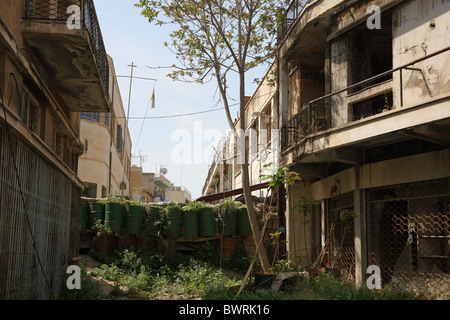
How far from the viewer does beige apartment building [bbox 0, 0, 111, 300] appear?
7684mm

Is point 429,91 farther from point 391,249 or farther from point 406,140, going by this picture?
point 391,249

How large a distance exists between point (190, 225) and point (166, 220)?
2.74 ft

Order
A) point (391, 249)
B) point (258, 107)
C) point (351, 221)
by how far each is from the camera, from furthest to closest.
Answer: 1. point (258, 107)
2. point (351, 221)
3. point (391, 249)

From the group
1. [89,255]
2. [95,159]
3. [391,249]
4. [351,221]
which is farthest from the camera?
[95,159]

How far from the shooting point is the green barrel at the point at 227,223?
59.3ft

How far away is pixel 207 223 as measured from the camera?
706 inches

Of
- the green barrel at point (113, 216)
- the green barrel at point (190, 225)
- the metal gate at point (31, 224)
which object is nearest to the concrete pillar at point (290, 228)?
the green barrel at point (190, 225)

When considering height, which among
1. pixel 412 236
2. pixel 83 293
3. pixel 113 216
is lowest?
pixel 83 293

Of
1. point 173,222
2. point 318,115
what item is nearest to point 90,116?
point 173,222

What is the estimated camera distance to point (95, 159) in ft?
88.2

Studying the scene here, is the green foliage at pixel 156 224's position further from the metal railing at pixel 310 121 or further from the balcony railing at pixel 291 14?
the balcony railing at pixel 291 14

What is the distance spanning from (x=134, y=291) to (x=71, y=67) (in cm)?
623

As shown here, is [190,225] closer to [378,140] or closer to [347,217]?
[347,217]

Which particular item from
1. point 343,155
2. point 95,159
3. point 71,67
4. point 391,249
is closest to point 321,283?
point 391,249
